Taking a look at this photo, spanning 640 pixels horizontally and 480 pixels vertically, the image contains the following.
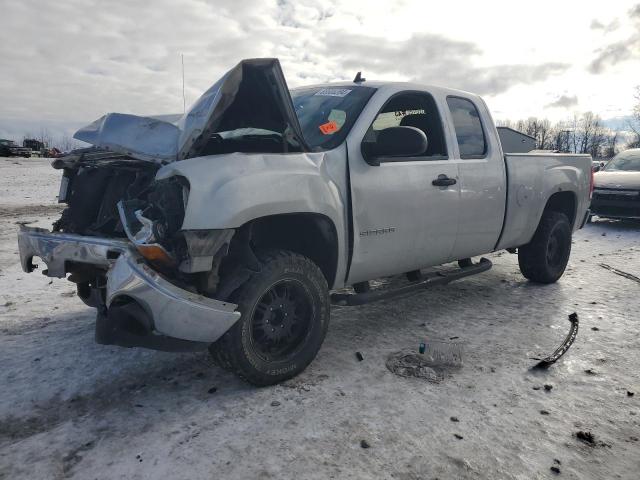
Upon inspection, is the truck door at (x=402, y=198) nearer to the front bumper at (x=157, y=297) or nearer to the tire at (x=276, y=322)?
the tire at (x=276, y=322)

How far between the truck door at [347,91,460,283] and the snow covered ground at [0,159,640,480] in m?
0.70

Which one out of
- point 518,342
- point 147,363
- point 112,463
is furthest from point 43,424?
point 518,342

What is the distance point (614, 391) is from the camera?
10.3 feet

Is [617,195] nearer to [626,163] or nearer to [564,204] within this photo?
[626,163]

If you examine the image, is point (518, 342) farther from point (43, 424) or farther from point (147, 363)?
point (43, 424)

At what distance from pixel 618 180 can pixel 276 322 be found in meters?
10.2

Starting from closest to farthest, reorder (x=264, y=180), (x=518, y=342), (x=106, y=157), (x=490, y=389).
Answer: (x=264, y=180) < (x=490, y=389) < (x=106, y=157) < (x=518, y=342)

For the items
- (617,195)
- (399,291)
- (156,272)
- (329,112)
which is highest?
(329,112)

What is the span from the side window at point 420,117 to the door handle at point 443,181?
183 millimetres

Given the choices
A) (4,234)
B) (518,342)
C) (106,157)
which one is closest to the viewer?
(106,157)

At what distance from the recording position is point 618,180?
10617mm

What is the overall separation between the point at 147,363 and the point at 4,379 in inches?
33.7

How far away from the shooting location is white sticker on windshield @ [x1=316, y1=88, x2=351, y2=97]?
154 inches

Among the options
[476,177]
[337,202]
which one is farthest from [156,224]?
[476,177]
